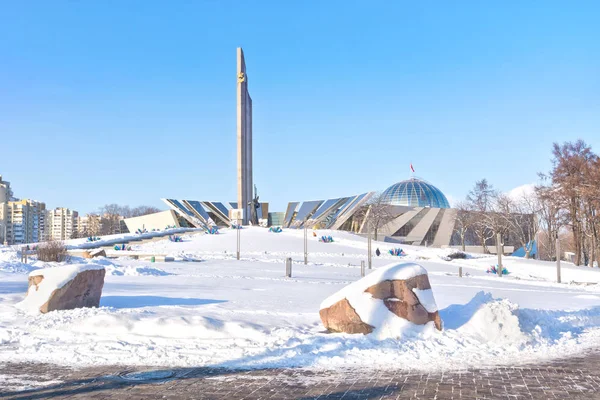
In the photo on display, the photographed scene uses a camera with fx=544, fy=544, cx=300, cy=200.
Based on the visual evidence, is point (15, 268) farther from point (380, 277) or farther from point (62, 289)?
point (380, 277)

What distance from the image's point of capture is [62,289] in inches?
405

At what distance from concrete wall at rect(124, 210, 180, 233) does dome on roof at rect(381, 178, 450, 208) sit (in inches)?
1166

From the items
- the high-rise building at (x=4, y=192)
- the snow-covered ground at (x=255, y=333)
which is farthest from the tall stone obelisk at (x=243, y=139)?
the high-rise building at (x=4, y=192)

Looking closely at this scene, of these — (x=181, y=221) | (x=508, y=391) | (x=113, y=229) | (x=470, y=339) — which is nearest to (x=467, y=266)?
(x=470, y=339)

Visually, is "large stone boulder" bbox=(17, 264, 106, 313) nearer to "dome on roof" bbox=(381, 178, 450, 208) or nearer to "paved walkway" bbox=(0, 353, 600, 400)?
"paved walkway" bbox=(0, 353, 600, 400)

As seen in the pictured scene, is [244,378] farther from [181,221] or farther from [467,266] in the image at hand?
[181,221]

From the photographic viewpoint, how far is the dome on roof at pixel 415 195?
78.8 metres

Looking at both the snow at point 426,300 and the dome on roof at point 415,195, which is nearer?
the snow at point 426,300

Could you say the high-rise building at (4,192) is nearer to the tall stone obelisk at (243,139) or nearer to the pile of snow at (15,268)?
the tall stone obelisk at (243,139)

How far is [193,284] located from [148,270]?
13.3 ft

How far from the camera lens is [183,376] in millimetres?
6641

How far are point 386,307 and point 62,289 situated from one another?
6.06 meters

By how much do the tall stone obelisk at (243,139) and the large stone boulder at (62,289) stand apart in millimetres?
48338

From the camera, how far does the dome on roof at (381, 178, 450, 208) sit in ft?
258
